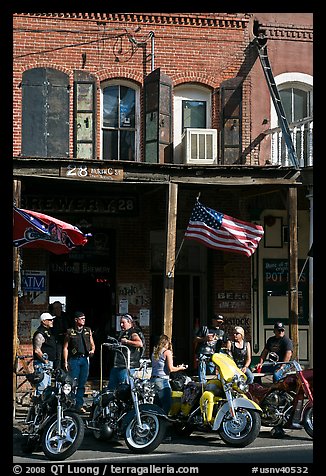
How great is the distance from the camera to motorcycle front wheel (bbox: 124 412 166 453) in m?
12.4

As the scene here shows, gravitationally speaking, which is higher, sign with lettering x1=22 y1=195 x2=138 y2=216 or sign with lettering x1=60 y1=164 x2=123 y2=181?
sign with lettering x1=60 y1=164 x2=123 y2=181

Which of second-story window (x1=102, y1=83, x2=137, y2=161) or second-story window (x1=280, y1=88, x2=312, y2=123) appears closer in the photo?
second-story window (x1=102, y1=83, x2=137, y2=161)

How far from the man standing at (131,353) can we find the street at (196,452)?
1003 mm

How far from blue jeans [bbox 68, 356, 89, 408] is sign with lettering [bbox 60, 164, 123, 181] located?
3.88 m

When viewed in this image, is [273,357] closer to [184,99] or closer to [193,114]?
[193,114]

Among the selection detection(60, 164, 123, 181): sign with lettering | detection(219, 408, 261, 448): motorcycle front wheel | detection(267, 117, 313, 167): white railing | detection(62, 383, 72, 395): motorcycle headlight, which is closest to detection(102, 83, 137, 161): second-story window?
detection(60, 164, 123, 181): sign with lettering

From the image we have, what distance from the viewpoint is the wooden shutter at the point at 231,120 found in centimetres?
2014

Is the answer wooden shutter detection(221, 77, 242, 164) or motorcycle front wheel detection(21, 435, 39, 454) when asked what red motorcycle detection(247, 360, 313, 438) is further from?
wooden shutter detection(221, 77, 242, 164)

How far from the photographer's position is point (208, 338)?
51.9 feet

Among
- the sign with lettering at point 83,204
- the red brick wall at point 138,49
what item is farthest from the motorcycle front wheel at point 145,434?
the red brick wall at point 138,49

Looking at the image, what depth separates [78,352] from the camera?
50.3ft

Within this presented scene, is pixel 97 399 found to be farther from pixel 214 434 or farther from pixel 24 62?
pixel 24 62
